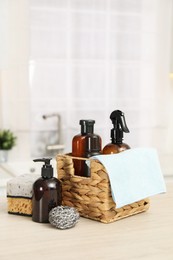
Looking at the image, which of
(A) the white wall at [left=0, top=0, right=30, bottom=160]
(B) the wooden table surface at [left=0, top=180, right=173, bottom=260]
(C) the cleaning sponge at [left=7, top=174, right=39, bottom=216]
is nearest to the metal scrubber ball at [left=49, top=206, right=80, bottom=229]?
(B) the wooden table surface at [left=0, top=180, right=173, bottom=260]

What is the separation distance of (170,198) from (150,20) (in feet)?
6.98

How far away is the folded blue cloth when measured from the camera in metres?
1.30

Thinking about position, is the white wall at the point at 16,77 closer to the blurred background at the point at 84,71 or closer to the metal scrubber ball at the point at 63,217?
the blurred background at the point at 84,71

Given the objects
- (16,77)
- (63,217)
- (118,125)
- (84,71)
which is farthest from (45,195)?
(84,71)

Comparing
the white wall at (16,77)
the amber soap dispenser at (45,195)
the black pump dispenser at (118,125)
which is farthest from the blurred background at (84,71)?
the amber soap dispenser at (45,195)

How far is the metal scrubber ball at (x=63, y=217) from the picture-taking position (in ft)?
4.10

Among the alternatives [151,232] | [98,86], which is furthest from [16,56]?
[151,232]

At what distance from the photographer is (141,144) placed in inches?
141

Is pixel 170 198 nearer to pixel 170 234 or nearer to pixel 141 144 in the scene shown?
pixel 170 234

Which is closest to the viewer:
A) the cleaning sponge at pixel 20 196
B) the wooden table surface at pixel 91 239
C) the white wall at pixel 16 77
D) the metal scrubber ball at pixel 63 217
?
the wooden table surface at pixel 91 239

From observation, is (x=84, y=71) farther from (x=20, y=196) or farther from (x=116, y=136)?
(x=20, y=196)

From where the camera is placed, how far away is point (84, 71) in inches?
133

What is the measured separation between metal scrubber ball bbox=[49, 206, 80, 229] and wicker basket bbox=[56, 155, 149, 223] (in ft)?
0.27

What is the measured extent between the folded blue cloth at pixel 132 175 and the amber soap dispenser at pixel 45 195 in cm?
13
